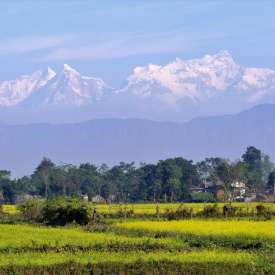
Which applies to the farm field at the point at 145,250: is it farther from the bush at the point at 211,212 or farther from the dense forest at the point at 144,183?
the dense forest at the point at 144,183

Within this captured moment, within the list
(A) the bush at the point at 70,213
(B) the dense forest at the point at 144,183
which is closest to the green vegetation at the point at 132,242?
(A) the bush at the point at 70,213

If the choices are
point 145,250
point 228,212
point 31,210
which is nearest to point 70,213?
point 228,212

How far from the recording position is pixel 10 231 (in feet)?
123

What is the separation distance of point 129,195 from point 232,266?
9574 cm

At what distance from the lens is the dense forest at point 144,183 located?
109812mm

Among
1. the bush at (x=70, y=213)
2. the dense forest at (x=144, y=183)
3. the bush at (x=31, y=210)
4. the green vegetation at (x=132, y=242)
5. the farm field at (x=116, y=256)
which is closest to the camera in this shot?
the farm field at (x=116, y=256)

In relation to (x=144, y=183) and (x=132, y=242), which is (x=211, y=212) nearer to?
(x=132, y=242)

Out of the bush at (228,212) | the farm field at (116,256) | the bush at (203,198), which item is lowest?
the farm field at (116,256)

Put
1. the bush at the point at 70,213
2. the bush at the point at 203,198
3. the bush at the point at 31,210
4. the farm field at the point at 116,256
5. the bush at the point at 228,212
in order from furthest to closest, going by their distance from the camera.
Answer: the bush at the point at 203,198 < the bush at the point at 31,210 < the bush at the point at 228,212 < the bush at the point at 70,213 < the farm field at the point at 116,256

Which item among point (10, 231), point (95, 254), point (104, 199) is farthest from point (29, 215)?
point (104, 199)

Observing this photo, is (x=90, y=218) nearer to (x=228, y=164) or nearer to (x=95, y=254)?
(x=95, y=254)

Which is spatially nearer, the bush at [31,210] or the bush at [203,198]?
the bush at [31,210]

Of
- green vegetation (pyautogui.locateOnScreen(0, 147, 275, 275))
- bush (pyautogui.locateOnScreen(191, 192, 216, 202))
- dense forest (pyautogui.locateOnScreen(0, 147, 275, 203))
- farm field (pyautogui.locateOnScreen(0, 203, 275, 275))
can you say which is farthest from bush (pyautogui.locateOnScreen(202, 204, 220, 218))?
dense forest (pyautogui.locateOnScreen(0, 147, 275, 203))

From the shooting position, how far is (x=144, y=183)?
117 meters
